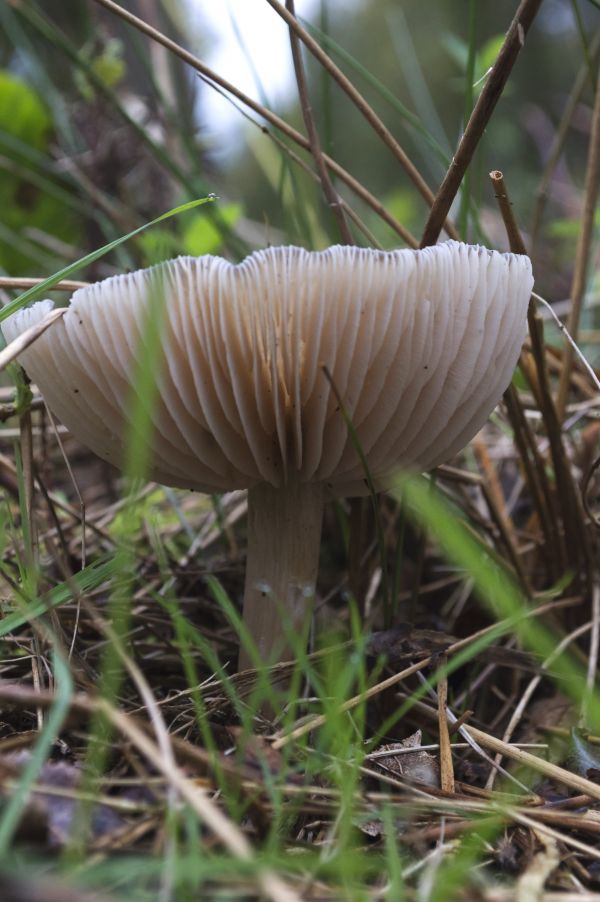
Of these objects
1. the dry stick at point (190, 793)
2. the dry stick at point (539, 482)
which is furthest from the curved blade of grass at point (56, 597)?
the dry stick at point (539, 482)

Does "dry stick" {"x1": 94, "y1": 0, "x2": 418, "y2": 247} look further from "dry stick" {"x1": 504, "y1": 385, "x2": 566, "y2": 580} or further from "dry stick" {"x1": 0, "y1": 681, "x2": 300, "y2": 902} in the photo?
"dry stick" {"x1": 0, "y1": 681, "x2": 300, "y2": 902}

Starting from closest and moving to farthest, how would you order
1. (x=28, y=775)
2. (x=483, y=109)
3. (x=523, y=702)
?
(x=28, y=775) → (x=483, y=109) → (x=523, y=702)

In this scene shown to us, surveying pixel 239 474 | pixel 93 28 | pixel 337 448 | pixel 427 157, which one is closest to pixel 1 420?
pixel 239 474

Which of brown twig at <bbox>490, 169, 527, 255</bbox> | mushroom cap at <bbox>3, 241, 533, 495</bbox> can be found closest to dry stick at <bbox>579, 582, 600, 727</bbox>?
mushroom cap at <bbox>3, 241, 533, 495</bbox>

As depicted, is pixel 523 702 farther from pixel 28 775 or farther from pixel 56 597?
pixel 28 775

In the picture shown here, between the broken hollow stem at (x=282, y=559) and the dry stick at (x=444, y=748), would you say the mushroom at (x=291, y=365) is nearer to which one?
the broken hollow stem at (x=282, y=559)

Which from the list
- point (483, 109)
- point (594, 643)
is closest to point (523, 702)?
point (594, 643)
